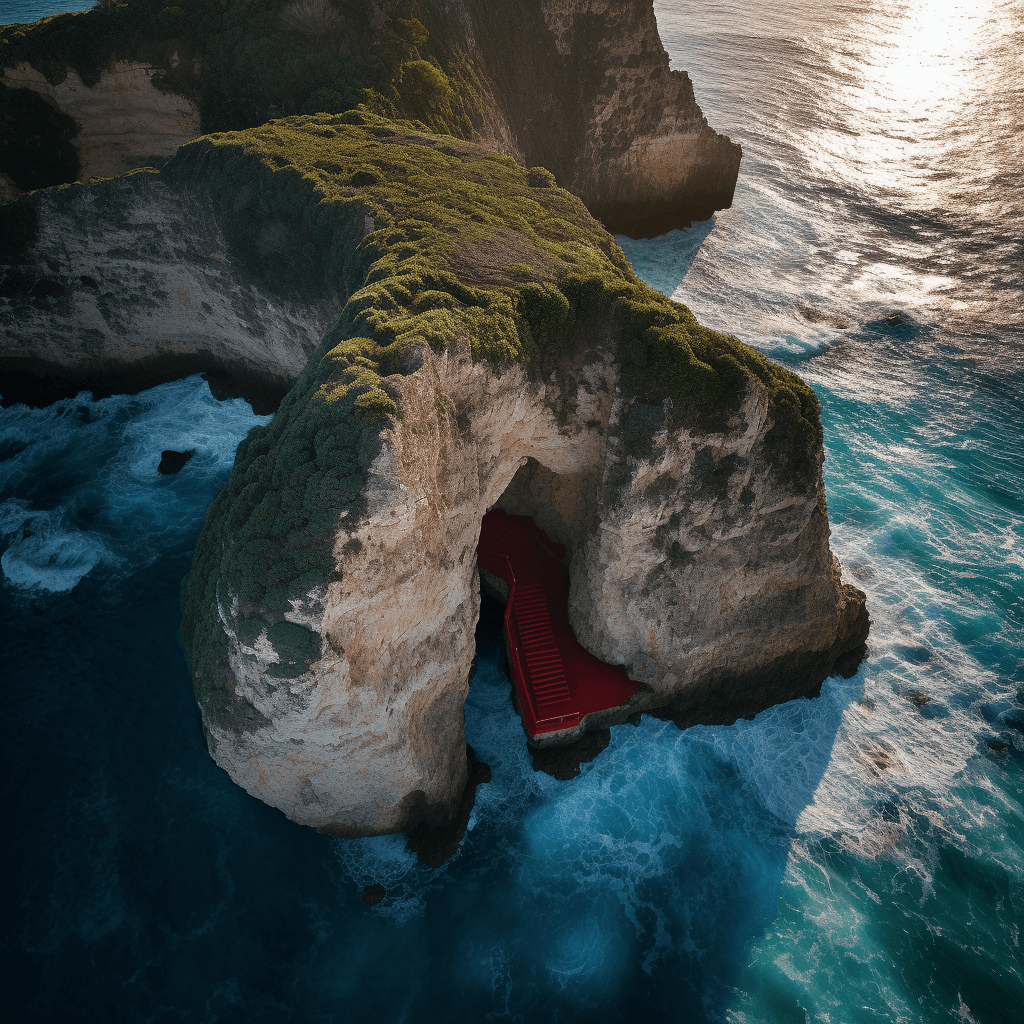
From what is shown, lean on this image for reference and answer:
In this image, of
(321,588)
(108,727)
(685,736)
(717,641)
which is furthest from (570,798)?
(108,727)

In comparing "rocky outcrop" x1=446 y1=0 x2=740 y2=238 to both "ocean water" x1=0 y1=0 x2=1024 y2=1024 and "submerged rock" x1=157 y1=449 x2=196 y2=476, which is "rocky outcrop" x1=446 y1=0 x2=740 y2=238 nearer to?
"ocean water" x1=0 y1=0 x2=1024 y2=1024

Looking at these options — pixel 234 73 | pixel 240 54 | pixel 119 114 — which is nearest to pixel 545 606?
pixel 234 73

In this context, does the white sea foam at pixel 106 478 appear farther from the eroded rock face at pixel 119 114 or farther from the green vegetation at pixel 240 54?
the green vegetation at pixel 240 54

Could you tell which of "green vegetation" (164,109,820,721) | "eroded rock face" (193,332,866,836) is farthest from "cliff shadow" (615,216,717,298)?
"eroded rock face" (193,332,866,836)

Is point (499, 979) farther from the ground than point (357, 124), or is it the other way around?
point (357, 124)

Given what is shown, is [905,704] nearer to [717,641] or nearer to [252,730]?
[717,641]
